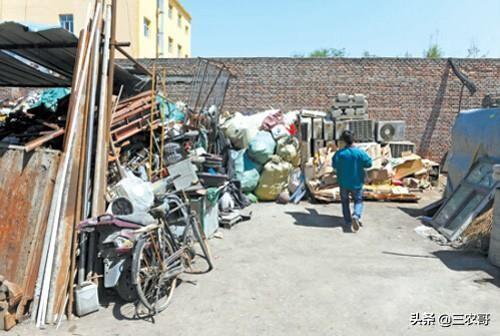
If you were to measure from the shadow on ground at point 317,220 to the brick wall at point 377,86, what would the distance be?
6.68 metres

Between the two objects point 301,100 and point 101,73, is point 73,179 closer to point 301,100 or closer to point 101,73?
point 101,73

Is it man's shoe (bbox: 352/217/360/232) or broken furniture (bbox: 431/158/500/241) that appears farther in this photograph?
man's shoe (bbox: 352/217/360/232)

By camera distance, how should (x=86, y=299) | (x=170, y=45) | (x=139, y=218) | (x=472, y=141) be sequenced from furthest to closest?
(x=170, y=45) → (x=472, y=141) → (x=139, y=218) → (x=86, y=299)

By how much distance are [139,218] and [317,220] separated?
4.24 meters

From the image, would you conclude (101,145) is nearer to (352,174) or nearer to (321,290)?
(321,290)

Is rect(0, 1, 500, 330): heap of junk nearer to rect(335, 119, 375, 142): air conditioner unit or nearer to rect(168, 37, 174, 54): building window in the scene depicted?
rect(335, 119, 375, 142): air conditioner unit

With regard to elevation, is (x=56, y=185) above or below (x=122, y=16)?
below

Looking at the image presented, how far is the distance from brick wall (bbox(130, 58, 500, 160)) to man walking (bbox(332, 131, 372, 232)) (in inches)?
281

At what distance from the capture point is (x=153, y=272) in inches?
155

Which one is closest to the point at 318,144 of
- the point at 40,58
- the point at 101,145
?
the point at 40,58

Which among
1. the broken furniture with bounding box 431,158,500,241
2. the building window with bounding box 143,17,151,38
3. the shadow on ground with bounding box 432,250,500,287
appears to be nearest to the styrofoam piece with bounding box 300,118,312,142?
the broken furniture with bounding box 431,158,500,241

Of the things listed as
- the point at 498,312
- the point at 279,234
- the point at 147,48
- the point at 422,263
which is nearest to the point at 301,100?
the point at 279,234

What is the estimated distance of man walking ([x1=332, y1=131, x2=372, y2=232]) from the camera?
270 inches

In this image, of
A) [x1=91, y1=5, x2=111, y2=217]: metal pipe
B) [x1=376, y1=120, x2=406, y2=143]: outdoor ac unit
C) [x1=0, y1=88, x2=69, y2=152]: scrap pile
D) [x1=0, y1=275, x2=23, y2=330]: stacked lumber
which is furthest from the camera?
[x1=376, y1=120, x2=406, y2=143]: outdoor ac unit
